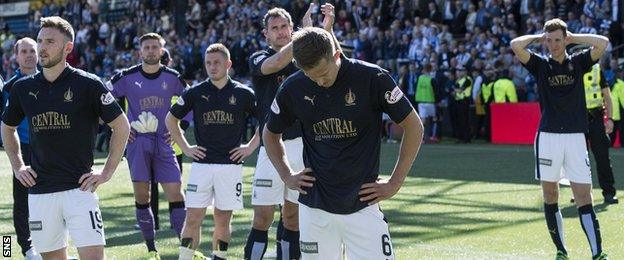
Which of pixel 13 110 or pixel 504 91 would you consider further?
pixel 504 91

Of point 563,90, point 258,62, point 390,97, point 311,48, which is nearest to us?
point 311,48

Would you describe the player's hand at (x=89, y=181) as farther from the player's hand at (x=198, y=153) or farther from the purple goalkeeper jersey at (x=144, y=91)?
the purple goalkeeper jersey at (x=144, y=91)

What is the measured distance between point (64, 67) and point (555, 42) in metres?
4.44

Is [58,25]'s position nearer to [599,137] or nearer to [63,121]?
[63,121]

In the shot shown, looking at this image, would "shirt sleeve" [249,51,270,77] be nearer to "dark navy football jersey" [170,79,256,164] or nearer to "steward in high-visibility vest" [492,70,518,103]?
"dark navy football jersey" [170,79,256,164]

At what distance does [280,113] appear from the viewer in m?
6.12

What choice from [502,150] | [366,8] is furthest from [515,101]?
[366,8]

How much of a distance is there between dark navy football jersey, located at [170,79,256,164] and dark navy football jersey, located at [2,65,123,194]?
6.71 ft

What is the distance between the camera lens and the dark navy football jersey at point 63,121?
22.0 ft

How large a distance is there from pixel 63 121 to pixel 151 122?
3.47 metres

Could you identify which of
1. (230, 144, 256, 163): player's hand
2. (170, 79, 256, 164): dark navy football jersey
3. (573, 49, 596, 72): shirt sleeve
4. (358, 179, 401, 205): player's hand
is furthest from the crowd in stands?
(358, 179, 401, 205): player's hand

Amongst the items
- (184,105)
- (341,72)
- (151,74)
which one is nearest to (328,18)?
(341,72)

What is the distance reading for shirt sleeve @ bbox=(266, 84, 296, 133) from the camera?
6.05 meters

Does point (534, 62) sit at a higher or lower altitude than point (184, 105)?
higher
